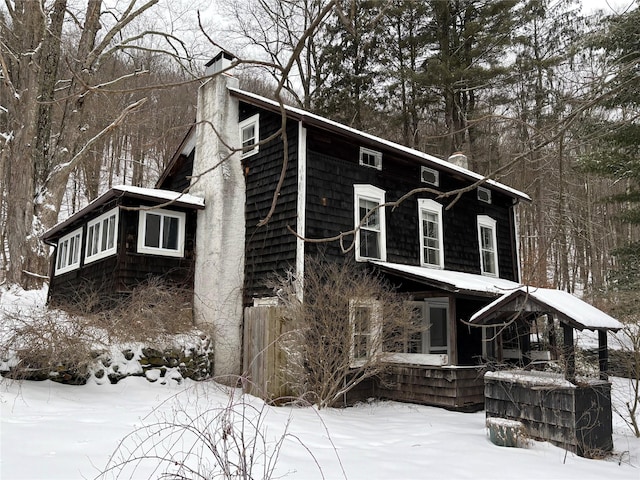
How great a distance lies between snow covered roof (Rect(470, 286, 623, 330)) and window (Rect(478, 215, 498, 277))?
727cm

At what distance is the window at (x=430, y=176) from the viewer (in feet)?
48.0

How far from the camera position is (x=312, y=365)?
31.7ft

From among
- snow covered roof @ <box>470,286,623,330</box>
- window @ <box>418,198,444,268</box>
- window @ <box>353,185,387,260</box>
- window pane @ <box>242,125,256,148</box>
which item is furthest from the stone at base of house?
window pane @ <box>242,125,256,148</box>

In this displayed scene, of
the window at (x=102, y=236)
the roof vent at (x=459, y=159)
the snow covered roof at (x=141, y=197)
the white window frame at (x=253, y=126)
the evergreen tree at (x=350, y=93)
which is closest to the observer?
the snow covered roof at (x=141, y=197)

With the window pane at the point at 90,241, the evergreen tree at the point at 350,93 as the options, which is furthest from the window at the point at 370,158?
the evergreen tree at the point at 350,93

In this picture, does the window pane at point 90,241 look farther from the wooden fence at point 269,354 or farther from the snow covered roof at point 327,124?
the wooden fence at point 269,354

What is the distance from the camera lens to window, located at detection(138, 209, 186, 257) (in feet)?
41.7

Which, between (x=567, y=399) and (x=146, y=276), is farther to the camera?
(x=146, y=276)

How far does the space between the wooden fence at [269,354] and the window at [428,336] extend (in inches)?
106

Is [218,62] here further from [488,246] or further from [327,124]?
[488,246]

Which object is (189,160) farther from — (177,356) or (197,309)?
(177,356)

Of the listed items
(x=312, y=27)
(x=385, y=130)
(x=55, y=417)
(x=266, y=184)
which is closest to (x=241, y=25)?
(x=385, y=130)

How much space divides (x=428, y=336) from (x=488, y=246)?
4.42 m

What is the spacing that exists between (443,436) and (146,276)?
8.17 meters
